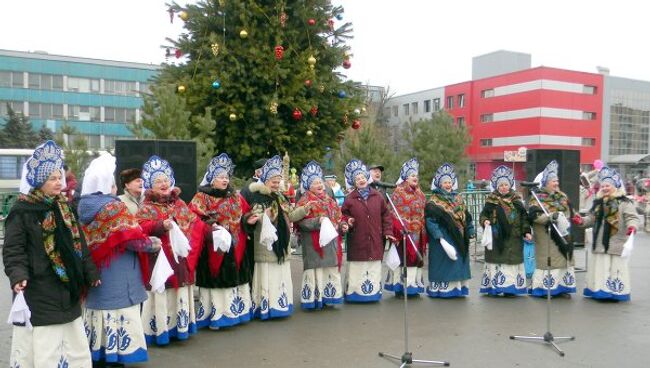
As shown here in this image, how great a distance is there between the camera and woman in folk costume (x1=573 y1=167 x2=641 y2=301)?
8141 mm

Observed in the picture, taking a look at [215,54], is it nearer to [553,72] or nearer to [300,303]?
[300,303]

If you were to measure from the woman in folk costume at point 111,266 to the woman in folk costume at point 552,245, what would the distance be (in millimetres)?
5827

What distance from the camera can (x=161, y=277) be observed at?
5.46 m

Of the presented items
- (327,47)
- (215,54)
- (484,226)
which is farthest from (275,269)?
(327,47)

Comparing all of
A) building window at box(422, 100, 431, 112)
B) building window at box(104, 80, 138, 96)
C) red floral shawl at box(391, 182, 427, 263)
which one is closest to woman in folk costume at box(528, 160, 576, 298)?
red floral shawl at box(391, 182, 427, 263)

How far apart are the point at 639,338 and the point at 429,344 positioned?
2.51 metres

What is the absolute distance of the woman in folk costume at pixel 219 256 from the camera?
680 cm

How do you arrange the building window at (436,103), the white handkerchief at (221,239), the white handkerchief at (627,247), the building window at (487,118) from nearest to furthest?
the white handkerchief at (221,239) → the white handkerchief at (627,247) → the building window at (487,118) → the building window at (436,103)

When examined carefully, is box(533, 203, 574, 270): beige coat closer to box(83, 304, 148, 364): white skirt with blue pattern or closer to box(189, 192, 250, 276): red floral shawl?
box(189, 192, 250, 276): red floral shawl

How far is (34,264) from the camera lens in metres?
4.44

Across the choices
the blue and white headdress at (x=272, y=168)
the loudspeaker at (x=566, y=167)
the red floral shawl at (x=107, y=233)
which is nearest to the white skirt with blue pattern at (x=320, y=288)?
the blue and white headdress at (x=272, y=168)

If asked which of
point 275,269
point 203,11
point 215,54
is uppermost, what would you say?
point 203,11

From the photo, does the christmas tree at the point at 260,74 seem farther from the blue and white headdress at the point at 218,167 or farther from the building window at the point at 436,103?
the building window at the point at 436,103

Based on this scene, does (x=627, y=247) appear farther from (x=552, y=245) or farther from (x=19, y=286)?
(x=19, y=286)
